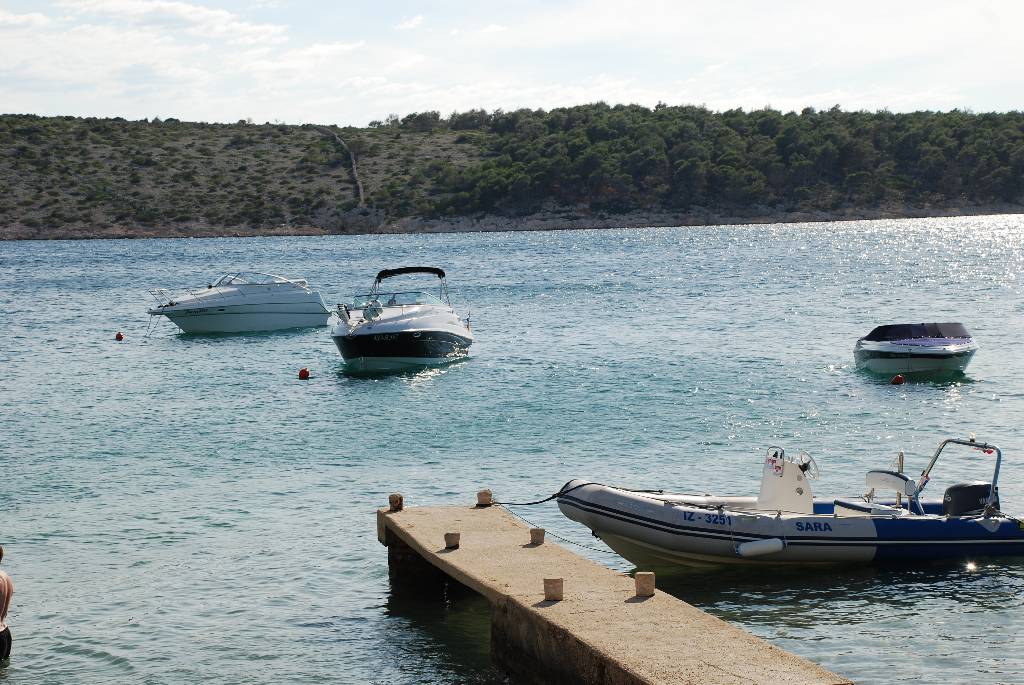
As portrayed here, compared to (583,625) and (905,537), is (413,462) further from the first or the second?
(583,625)

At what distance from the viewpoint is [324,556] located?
1662cm

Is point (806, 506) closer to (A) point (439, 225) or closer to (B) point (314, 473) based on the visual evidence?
(B) point (314, 473)

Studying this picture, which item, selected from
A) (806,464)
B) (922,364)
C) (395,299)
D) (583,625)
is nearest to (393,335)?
(395,299)

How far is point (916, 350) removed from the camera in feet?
107

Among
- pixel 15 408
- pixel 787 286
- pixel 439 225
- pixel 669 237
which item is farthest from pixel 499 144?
pixel 15 408

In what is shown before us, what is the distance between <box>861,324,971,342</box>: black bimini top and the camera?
3362 cm

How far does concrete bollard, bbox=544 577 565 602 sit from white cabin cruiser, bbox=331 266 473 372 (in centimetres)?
2328

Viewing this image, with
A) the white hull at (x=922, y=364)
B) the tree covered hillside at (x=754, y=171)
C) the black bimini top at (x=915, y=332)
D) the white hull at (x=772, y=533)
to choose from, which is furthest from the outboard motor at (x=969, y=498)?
the tree covered hillside at (x=754, y=171)

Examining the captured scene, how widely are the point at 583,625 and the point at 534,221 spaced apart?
12262 centimetres

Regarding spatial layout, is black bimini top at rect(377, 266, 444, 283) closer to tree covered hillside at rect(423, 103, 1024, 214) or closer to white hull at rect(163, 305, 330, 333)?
white hull at rect(163, 305, 330, 333)

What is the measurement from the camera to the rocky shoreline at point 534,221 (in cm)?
12675

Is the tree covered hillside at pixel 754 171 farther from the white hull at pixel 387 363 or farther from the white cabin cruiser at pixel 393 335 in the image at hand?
the white hull at pixel 387 363

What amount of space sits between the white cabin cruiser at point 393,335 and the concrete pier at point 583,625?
19955 mm

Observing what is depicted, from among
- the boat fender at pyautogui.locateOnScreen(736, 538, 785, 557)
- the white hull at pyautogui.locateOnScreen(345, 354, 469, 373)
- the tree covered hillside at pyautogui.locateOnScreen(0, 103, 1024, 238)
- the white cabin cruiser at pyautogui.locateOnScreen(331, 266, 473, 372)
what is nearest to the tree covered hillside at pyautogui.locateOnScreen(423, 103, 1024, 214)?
the tree covered hillside at pyautogui.locateOnScreen(0, 103, 1024, 238)
